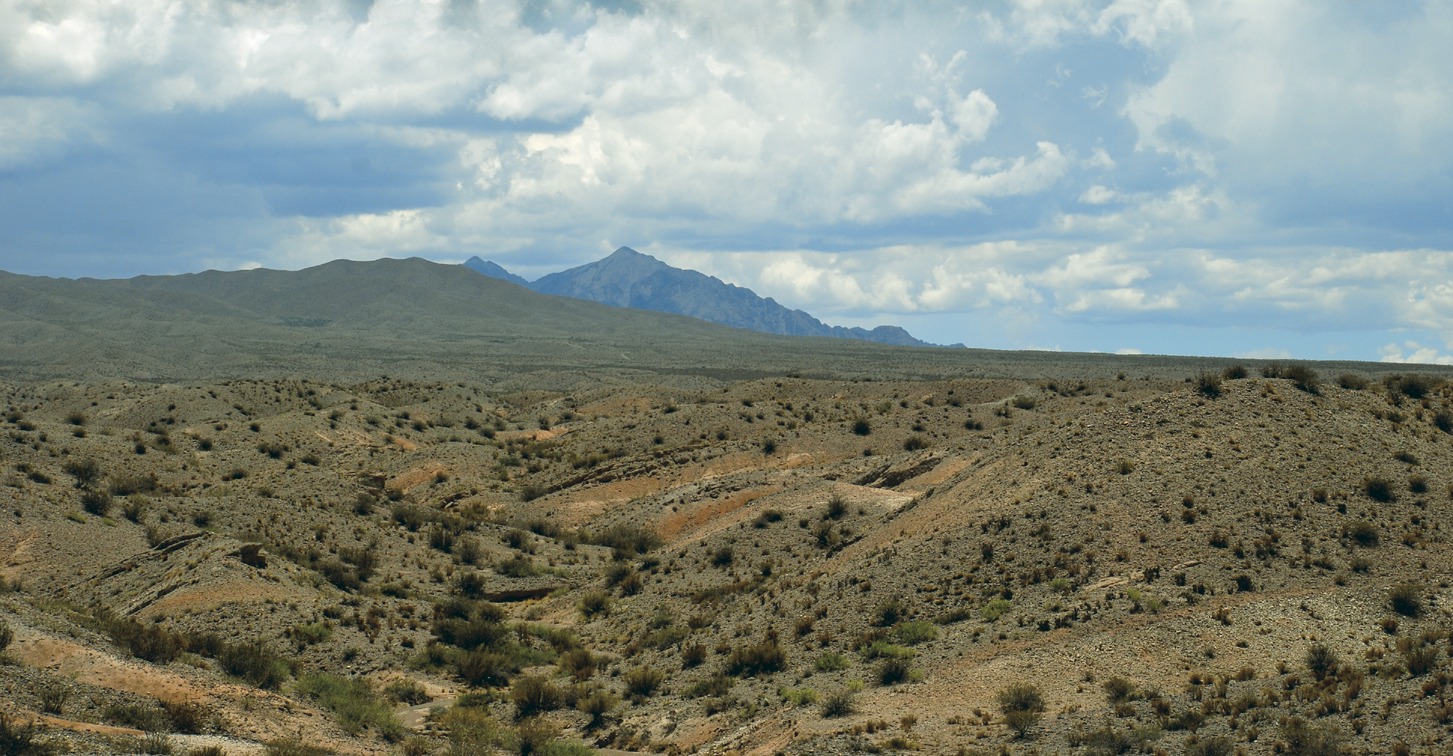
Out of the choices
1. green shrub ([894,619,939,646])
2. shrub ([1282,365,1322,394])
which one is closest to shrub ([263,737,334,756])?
green shrub ([894,619,939,646])

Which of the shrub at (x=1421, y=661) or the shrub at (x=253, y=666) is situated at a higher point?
the shrub at (x=1421, y=661)

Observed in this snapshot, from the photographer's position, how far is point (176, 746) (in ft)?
57.7

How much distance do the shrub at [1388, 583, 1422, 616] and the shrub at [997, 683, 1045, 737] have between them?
737 cm

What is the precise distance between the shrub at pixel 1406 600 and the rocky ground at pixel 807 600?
86 millimetres

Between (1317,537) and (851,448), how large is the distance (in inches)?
1225

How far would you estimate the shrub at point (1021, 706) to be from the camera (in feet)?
64.2

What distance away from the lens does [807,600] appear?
94.2 ft

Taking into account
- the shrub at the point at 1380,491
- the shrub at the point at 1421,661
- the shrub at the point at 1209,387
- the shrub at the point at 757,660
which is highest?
the shrub at the point at 1209,387

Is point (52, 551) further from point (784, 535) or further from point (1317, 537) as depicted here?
point (1317, 537)

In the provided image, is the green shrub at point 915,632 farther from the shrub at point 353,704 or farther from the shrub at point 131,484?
the shrub at point 131,484

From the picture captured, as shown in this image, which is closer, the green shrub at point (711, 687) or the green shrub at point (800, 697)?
the green shrub at point (800, 697)

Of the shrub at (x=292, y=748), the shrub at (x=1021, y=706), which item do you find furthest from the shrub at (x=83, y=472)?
the shrub at (x=1021, y=706)

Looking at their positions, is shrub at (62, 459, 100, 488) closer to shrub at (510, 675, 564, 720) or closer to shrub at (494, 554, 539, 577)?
shrub at (494, 554, 539, 577)

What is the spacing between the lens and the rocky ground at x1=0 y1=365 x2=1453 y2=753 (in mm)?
19750
